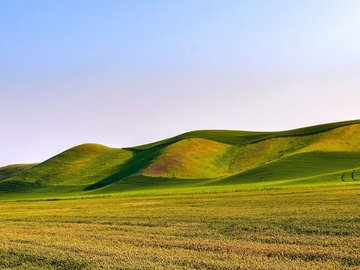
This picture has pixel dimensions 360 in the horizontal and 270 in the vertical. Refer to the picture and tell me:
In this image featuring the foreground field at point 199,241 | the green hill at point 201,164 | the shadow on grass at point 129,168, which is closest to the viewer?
the foreground field at point 199,241

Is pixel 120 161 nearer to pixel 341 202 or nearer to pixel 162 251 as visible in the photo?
pixel 341 202

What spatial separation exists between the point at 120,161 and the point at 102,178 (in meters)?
16.4

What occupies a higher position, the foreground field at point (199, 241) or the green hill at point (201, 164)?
the green hill at point (201, 164)

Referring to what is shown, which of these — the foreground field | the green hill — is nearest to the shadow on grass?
the green hill

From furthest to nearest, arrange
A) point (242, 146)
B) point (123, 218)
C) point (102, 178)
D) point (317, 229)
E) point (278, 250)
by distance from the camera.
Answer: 1. point (242, 146)
2. point (102, 178)
3. point (123, 218)
4. point (317, 229)
5. point (278, 250)

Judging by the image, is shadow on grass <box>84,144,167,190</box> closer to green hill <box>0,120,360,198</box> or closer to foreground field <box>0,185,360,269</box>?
green hill <box>0,120,360,198</box>

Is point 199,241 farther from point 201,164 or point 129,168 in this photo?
point 129,168

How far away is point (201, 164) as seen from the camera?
347ft

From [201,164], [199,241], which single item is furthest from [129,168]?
[199,241]

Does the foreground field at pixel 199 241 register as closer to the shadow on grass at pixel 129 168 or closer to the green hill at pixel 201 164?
the green hill at pixel 201 164

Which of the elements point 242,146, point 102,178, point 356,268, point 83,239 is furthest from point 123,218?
point 242,146

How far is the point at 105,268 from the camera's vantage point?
15.3 meters

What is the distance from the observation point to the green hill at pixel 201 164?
87000 millimetres

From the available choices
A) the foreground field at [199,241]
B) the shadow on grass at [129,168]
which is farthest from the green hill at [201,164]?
the foreground field at [199,241]
